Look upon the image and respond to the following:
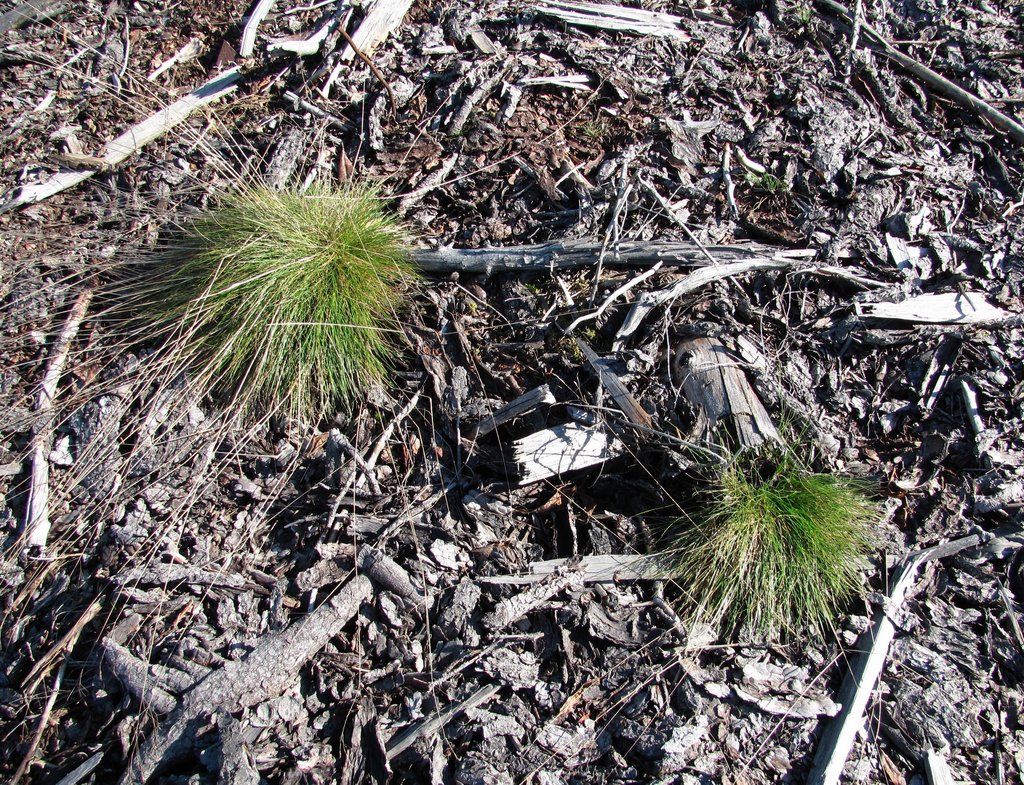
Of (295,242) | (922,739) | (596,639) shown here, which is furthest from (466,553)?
(922,739)

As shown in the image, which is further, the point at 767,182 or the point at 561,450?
the point at 767,182

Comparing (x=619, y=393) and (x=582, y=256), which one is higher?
(x=582, y=256)

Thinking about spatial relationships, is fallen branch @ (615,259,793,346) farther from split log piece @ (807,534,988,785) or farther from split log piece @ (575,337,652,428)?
split log piece @ (807,534,988,785)

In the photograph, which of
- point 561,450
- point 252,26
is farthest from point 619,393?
point 252,26

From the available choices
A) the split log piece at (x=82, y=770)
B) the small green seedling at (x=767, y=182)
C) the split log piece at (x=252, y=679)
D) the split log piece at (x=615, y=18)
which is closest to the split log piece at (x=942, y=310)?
the small green seedling at (x=767, y=182)

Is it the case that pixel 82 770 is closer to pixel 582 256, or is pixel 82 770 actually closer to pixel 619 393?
pixel 619 393

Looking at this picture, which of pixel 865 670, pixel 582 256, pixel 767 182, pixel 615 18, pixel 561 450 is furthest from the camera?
pixel 615 18

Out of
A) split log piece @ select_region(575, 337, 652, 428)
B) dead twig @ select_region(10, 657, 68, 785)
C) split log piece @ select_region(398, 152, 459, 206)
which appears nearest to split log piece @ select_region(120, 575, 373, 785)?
dead twig @ select_region(10, 657, 68, 785)
